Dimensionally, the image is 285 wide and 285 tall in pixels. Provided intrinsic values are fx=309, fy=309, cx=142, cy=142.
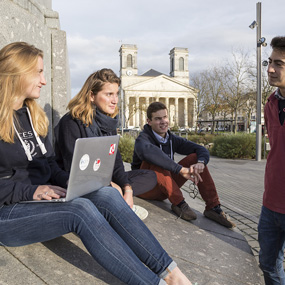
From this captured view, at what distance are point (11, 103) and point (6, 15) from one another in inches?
66.6

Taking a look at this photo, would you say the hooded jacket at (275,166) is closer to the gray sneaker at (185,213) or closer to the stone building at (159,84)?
the gray sneaker at (185,213)

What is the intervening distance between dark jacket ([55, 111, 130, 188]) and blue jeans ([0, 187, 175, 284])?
34.8 inches

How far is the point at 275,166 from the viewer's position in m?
2.12

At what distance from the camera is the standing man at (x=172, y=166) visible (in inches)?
136

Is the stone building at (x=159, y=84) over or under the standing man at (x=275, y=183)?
over

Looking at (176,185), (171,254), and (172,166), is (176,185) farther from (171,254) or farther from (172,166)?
(171,254)

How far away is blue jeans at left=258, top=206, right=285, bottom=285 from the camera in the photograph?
7.11 feet

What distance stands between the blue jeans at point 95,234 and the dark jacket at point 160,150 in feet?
4.87

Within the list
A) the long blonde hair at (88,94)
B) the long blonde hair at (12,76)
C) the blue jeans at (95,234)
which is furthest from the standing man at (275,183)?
the long blonde hair at (12,76)

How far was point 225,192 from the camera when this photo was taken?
6.62 metres

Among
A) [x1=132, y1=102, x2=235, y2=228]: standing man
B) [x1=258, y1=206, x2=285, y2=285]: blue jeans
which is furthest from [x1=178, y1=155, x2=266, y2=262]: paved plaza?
[x1=258, y1=206, x2=285, y2=285]: blue jeans

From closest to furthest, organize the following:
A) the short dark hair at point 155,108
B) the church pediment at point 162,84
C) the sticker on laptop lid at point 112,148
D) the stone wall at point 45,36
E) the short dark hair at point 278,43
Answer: the short dark hair at point 278,43
the sticker on laptop lid at point 112,148
the stone wall at point 45,36
the short dark hair at point 155,108
the church pediment at point 162,84

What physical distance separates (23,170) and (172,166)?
5.64 feet

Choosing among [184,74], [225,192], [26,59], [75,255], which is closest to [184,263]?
[75,255]
